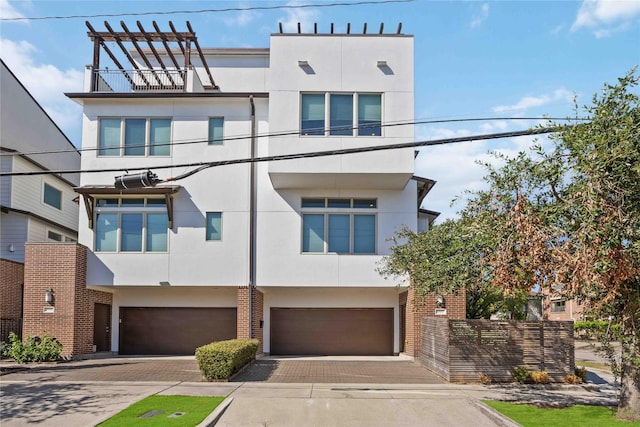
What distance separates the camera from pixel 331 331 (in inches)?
880

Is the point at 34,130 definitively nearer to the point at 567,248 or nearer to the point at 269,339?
the point at 269,339

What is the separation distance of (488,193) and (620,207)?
8.06 feet

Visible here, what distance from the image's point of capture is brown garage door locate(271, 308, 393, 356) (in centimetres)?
2227

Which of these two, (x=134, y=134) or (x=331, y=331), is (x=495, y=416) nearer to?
(x=331, y=331)

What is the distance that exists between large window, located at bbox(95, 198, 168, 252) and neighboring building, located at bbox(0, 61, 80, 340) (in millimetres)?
2044

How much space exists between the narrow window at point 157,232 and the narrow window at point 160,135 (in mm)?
2304

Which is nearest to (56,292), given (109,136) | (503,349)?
(109,136)

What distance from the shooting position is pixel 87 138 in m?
20.7

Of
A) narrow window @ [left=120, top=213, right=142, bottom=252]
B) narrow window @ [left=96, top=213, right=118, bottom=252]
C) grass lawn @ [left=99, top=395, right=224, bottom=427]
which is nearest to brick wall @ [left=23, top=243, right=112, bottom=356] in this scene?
narrow window @ [left=96, top=213, right=118, bottom=252]

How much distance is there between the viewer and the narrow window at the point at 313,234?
20562mm

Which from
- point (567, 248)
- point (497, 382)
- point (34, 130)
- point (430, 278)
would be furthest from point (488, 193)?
point (34, 130)

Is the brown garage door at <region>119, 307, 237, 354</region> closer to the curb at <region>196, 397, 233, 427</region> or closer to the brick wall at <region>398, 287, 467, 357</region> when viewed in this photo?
the brick wall at <region>398, 287, 467, 357</region>

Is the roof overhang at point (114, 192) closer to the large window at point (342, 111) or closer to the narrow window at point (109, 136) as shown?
the narrow window at point (109, 136)

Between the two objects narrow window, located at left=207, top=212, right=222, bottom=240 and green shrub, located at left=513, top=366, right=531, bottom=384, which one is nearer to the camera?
green shrub, located at left=513, top=366, right=531, bottom=384
